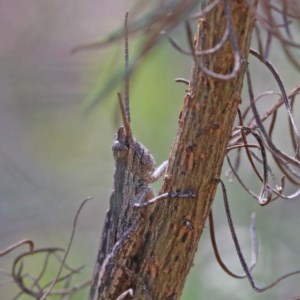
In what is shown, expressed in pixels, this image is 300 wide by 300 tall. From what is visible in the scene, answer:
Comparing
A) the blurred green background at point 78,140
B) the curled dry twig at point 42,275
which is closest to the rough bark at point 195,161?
the curled dry twig at point 42,275

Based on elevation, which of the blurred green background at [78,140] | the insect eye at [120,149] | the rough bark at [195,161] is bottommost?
the rough bark at [195,161]

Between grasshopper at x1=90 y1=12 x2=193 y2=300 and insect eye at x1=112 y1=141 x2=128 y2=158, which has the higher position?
insect eye at x1=112 y1=141 x2=128 y2=158

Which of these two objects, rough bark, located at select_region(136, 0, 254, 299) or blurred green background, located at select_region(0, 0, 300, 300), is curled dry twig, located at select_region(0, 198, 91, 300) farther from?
blurred green background, located at select_region(0, 0, 300, 300)

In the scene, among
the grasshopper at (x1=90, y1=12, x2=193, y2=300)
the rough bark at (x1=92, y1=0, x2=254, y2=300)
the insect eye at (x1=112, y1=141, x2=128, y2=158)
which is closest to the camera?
the rough bark at (x1=92, y1=0, x2=254, y2=300)

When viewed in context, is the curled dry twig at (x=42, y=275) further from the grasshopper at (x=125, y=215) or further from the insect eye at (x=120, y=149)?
the insect eye at (x=120, y=149)

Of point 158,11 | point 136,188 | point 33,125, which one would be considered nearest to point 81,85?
point 33,125

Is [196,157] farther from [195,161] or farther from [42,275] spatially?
[42,275]

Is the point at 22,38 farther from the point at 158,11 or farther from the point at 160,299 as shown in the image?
the point at 158,11

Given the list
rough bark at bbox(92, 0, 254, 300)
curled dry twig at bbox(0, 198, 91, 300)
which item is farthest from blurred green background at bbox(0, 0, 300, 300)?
rough bark at bbox(92, 0, 254, 300)
